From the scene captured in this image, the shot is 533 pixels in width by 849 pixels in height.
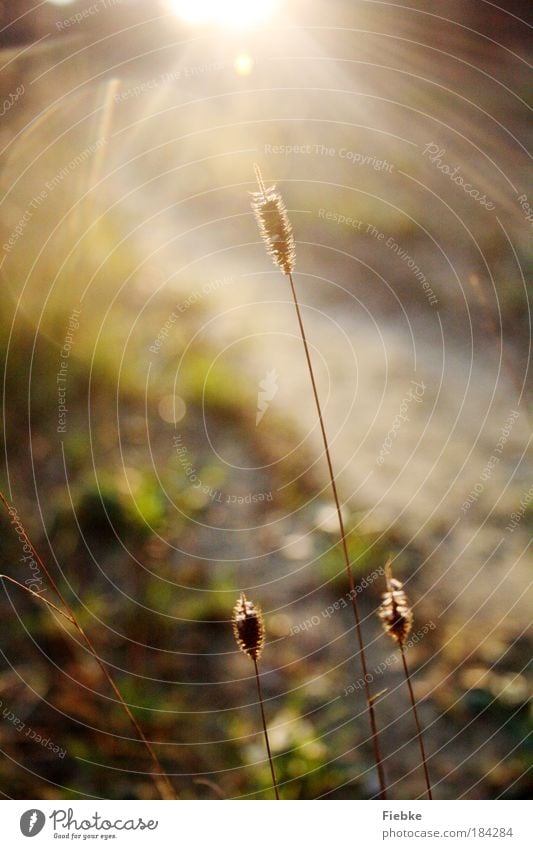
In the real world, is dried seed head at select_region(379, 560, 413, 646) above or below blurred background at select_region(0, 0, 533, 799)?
below

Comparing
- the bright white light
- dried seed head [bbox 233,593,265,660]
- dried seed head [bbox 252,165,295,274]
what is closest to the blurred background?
the bright white light

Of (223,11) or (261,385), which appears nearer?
(223,11)
